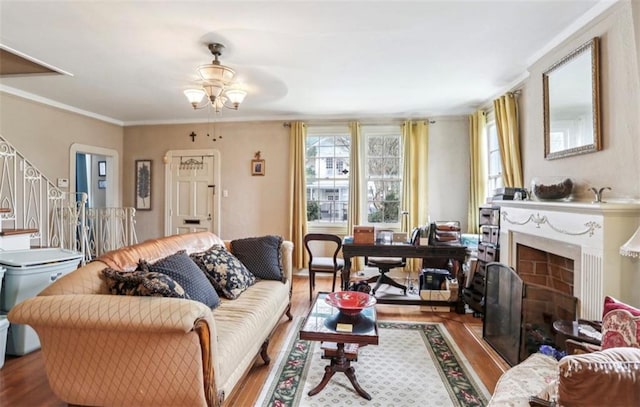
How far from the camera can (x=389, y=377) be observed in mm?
2174

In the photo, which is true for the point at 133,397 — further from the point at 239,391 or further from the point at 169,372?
the point at 239,391

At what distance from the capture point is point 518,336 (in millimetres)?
2316

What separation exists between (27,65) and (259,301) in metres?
3.46

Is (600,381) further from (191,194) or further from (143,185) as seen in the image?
(143,185)

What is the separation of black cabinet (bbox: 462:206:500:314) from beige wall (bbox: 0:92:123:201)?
580cm

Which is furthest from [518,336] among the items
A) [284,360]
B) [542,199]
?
[284,360]

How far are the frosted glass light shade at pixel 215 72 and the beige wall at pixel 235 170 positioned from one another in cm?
236

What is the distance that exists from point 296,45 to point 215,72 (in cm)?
77

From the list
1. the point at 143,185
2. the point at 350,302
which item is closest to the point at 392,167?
the point at 350,302

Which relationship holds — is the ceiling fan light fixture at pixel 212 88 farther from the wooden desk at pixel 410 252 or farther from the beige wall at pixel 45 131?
the beige wall at pixel 45 131

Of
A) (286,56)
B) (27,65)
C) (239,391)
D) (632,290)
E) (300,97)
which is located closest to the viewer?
(632,290)

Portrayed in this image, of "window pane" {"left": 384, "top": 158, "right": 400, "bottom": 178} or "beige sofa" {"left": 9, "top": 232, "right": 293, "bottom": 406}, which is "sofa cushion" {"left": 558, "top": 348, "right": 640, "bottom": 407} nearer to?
"beige sofa" {"left": 9, "top": 232, "right": 293, "bottom": 406}

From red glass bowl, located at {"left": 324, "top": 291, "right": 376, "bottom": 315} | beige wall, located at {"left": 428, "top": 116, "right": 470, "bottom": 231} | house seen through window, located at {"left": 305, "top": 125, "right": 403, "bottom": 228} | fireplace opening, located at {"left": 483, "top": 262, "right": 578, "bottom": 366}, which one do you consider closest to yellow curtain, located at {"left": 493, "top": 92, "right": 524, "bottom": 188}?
beige wall, located at {"left": 428, "top": 116, "right": 470, "bottom": 231}

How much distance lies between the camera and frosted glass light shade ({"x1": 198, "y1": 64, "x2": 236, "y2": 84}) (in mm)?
2746
